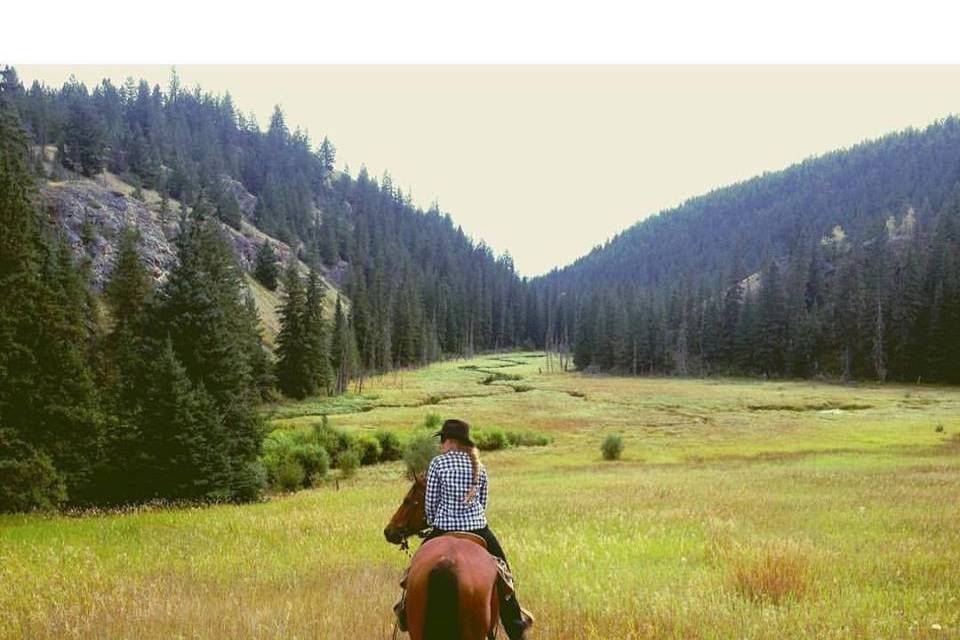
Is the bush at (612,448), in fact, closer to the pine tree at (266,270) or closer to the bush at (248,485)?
the bush at (248,485)

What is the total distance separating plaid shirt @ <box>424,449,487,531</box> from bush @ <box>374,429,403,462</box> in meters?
37.2

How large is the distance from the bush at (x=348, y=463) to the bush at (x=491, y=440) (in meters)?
11.7

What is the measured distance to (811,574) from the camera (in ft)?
26.4

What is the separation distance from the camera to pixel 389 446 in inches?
1693

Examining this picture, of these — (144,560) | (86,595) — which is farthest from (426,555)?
(144,560)

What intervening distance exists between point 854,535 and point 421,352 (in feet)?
434

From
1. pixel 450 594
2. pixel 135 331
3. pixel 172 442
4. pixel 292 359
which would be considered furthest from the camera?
pixel 292 359

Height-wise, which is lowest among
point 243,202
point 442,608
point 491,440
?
point 491,440

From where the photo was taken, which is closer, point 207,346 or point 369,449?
point 207,346

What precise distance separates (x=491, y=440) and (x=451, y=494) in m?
42.2

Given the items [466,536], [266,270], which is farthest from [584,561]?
[266,270]

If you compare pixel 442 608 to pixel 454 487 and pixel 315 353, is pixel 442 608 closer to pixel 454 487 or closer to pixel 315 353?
pixel 454 487

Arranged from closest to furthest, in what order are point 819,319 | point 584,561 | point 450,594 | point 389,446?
point 450,594
point 584,561
point 389,446
point 819,319

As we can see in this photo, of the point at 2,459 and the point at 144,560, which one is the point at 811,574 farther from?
the point at 2,459
